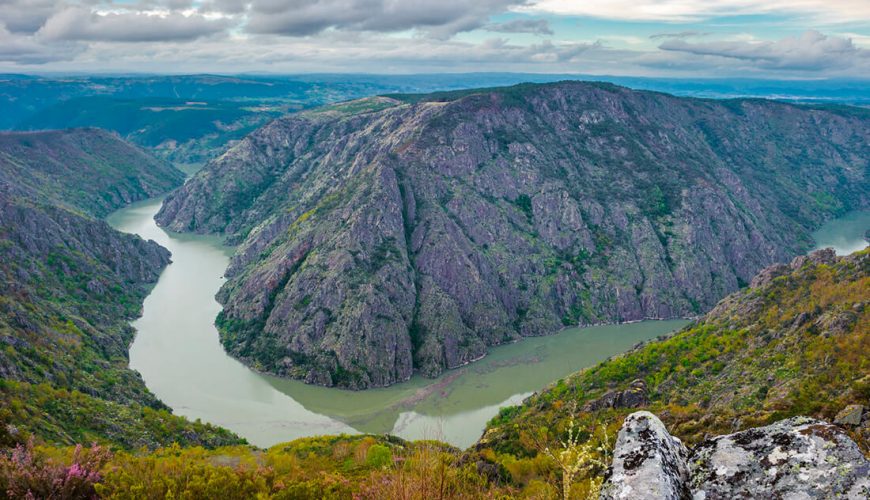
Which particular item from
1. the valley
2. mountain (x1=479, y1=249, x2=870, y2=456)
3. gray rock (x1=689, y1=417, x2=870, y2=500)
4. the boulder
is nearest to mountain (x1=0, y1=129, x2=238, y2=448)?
the valley

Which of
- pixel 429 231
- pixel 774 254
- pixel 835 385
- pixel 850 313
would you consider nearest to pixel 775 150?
pixel 774 254

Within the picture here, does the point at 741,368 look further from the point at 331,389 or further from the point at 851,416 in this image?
the point at 331,389

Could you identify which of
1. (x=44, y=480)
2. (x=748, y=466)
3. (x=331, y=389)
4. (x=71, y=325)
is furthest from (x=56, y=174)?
(x=748, y=466)

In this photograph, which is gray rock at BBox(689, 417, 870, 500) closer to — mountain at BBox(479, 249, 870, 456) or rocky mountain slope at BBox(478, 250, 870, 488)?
rocky mountain slope at BBox(478, 250, 870, 488)

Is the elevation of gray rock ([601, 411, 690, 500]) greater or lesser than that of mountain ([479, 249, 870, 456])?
greater

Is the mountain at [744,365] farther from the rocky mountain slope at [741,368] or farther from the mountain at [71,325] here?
the mountain at [71,325]

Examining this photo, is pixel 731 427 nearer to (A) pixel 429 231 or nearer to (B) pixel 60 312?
(A) pixel 429 231
